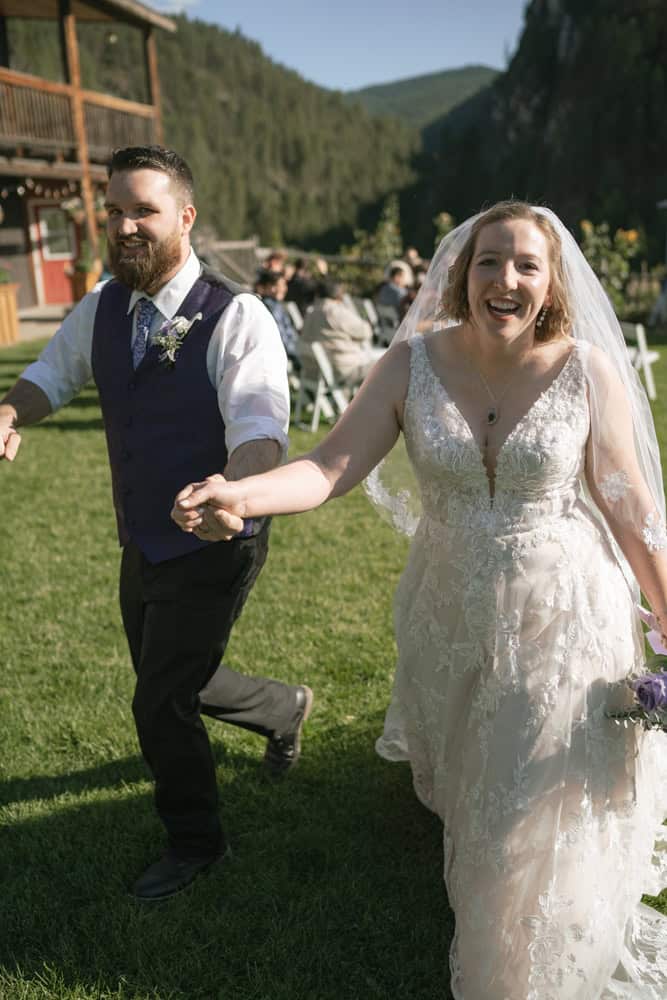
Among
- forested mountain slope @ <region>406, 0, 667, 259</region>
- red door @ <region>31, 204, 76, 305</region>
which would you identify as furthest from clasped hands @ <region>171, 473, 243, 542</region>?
forested mountain slope @ <region>406, 0, 667, 259</region>

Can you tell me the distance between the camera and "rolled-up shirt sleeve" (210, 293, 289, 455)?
2.41m

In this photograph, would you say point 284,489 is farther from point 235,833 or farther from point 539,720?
point 235,833

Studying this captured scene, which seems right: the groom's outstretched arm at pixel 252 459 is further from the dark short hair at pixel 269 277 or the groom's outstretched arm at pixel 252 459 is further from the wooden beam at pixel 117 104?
the wooden beam at pixel 117 104

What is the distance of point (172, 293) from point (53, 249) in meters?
25.7

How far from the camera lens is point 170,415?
2.62 m

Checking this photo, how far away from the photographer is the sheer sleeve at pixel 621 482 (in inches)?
92.8

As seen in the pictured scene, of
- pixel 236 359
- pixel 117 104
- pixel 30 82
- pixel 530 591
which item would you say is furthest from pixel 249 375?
pixel 117 104

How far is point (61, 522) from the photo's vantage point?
267 inches

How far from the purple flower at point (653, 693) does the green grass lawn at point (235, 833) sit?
40.6 inches

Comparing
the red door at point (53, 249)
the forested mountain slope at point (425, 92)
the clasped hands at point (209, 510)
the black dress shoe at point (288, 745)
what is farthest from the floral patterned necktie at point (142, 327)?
the forested mountain slope at point (425, 92)

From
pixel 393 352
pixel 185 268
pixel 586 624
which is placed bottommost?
pixel 586 624

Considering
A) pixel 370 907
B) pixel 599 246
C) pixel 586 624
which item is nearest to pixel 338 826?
pixel 370 907

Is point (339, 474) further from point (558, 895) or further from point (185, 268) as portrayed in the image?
point (558, 895)

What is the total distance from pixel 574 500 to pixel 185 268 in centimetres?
133
